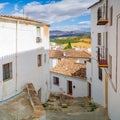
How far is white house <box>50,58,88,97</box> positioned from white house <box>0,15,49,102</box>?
293 inches

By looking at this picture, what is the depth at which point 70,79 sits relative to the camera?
3209 cm

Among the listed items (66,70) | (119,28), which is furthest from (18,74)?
(66,70)

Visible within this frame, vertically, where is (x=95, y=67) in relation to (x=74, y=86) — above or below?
above

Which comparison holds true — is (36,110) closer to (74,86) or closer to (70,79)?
(74,86)

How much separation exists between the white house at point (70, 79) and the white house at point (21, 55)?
7.44 meters

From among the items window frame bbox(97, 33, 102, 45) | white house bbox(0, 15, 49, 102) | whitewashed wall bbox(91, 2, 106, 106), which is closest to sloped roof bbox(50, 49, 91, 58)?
whitewashed wall bbox(91, 2, 106, 106)

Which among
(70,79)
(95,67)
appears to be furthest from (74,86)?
(95,67)

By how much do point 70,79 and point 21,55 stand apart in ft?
49.0

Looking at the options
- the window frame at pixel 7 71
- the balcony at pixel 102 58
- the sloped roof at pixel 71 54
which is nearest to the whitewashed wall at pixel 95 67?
the balcony at pixel 102 58

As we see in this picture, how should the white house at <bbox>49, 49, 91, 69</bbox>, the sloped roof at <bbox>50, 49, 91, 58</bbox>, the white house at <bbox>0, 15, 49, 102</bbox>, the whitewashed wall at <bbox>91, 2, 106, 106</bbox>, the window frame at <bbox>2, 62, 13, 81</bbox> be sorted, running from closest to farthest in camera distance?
1. the white house at <bbox>0, 15, 49, 102</bbox>
2. the window frame at <bbox>2, 62, 13, 81</bbox>
3. the whitewashed wall at <bbox>91, 2, 106, 106</bbox>
4. the white house at <bbox>49, 49, 91, 69</bbox>
5. the sloped roof at <bbox>50, 49, 91, 58</bbox>

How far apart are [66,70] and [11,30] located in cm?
1826

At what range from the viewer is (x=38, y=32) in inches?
850

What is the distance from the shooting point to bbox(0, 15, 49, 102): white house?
1559 centimetres

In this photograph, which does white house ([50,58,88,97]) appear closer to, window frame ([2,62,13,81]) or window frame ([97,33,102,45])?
window frame ([97,33,102,45])
